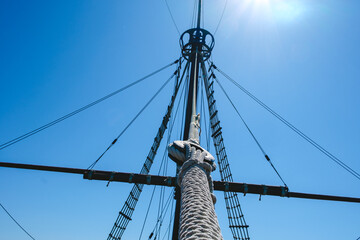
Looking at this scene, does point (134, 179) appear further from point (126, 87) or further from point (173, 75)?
point (173, 75)

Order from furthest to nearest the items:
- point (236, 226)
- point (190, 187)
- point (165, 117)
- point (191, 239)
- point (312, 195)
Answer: point (165, 117)
point (236, 226)
point (312, 195)
point (190, 187)
point (191, 239)

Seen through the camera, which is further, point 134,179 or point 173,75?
point 173,75

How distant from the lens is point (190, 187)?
1.95 meters

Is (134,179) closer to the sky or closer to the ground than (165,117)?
closer to the ground

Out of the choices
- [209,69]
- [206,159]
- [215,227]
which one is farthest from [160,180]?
[209,69]

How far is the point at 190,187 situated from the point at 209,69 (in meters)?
9.55

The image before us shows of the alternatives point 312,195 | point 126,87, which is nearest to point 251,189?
point 312,195

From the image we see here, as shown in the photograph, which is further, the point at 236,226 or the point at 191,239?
the point at 236,226

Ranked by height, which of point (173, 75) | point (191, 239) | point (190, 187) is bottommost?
point (191, 239)

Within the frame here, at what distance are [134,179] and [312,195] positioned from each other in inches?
163

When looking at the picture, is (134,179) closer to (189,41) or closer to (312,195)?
(312,195)

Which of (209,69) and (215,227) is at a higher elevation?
(209,69)

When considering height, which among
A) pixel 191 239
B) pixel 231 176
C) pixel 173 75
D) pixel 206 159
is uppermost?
pixel 173 75

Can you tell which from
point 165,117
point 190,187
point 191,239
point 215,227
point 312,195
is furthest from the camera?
point 165,117
